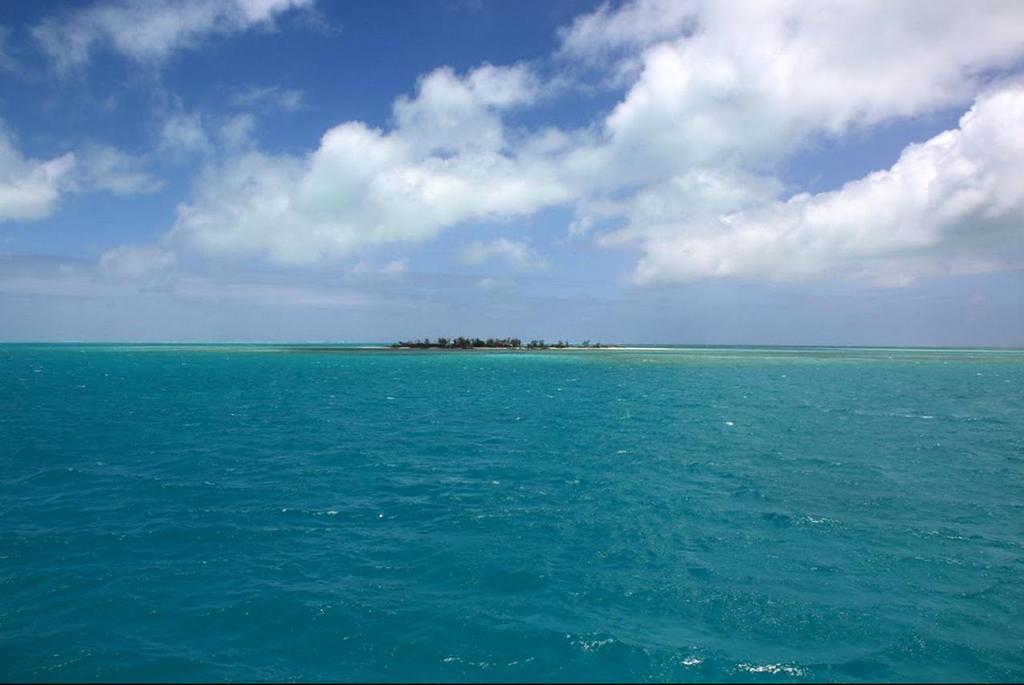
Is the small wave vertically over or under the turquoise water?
under

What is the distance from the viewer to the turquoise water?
11.5 meters

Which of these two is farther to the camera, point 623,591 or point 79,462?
point 79,462

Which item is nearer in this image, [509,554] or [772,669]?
[772,669]

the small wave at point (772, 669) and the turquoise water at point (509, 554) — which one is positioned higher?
the turquoise water at point (509, 554)

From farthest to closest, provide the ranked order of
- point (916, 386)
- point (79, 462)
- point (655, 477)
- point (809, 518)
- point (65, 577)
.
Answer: point (916, 386) < point (79, 462) < point (655, 477) < point (809, 518) < point (65, 577)

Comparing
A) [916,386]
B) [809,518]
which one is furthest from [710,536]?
[916,386]

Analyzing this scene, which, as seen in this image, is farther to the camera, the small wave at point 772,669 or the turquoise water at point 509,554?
the turquoise water at point 509,554

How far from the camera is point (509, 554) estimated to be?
16.6 meters

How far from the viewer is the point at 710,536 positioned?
18219 millimetres

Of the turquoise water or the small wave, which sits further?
the turquoise water

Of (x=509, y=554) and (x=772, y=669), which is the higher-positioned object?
(x=509, y=554)

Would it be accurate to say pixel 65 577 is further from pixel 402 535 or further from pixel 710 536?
pixel 710 536

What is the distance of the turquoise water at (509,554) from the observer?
37.9 feet

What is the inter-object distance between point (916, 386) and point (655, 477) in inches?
2638
